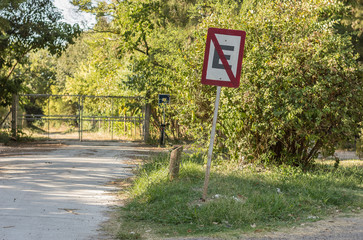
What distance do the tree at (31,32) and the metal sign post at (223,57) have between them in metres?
15.4

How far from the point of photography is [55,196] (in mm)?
8859

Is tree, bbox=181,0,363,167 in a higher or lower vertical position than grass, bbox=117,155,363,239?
higher

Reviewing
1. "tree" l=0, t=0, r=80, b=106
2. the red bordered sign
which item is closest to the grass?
the red bordered sign

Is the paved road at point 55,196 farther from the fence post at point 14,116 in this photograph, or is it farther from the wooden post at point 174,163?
the fence post at point 14,116

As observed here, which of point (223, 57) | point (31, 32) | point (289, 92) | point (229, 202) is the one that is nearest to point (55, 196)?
point (229, 202)

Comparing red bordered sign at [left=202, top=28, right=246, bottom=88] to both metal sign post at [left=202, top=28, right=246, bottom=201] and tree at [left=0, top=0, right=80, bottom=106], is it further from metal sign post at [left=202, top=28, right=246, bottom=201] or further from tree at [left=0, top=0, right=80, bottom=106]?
tree at [left=0, top=0, right=80, bottom=106]

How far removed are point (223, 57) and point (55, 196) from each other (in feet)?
13.8

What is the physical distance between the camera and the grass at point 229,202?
264 inches

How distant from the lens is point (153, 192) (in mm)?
8297

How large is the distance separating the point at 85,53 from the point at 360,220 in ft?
149

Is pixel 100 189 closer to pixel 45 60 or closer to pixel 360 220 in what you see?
pixel 360 220

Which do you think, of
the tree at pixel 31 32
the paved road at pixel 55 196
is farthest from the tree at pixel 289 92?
the tree at pixel 31 32

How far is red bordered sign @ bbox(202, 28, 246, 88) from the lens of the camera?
7.61 meters

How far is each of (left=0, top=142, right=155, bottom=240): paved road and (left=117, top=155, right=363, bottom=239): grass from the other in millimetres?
581
